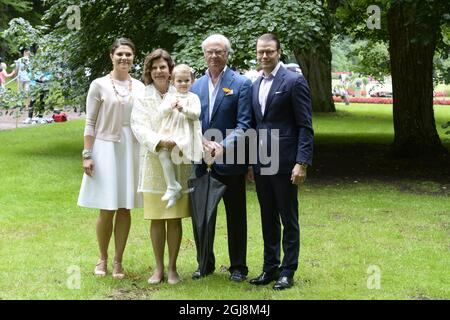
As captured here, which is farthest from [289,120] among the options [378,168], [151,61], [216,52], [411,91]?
[411,91]

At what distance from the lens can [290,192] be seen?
6.32 metres

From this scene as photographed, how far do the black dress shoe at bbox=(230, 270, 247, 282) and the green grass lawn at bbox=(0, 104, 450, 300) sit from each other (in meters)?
0.13

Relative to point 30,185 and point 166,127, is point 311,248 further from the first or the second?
point 30,185

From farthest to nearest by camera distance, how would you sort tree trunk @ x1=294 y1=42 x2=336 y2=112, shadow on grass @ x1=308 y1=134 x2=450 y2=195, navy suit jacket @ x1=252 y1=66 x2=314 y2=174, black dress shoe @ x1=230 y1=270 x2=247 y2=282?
tree trunk @ x1=294 y1=42 x2=336 y2=112 < shadow on grass @ x1=308 y1=134 x2=450 y2=195 < black dress shoe @ x1=230 y1=270 x2=247 y2=282 < navy suit jacket @ x1=252 y1=66 x2=314 y2=174

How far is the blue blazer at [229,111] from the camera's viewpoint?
6395 mm

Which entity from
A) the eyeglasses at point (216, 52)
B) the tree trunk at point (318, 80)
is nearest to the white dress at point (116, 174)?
the eyeglasses at point (216, 52)

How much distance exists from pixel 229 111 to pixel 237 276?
4.76 ft

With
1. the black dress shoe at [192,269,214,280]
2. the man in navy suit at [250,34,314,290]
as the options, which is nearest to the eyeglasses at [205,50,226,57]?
the man in navy suit at [250,34,314,290]

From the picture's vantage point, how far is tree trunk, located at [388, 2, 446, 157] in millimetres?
15047

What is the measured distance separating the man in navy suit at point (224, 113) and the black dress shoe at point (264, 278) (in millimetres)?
610

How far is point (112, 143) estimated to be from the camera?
6613 mm

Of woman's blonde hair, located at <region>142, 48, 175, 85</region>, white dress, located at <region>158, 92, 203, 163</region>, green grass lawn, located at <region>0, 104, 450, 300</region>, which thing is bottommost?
green grass lawn, located at <region>0, 104, 450, 300</region>

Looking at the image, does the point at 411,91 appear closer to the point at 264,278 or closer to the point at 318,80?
the point at 264,278

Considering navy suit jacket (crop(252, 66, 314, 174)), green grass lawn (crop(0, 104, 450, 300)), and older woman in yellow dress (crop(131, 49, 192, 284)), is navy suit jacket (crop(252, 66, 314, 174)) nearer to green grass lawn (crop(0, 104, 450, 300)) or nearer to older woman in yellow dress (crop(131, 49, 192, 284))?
→ older woman in yellow dress (crop(131, 49, 192, 284))
